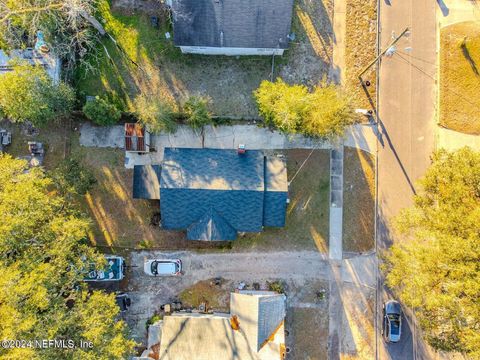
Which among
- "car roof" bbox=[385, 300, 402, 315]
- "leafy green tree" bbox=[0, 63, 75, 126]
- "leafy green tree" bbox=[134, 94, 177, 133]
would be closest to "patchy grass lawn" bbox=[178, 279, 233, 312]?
"car roof" bbox=[385, 300, 402, 315]

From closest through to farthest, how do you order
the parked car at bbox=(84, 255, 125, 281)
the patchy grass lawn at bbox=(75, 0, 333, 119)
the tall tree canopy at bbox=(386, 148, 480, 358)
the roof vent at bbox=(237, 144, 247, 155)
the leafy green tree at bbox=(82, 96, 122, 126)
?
the tall tree canopy at bbox=(386, 148, 480, 358)
the roof vent at bbox=(237, 144, 247, 155)
the leafy green tree at bbox=(82, 96, 122, 126)
the parked car at bbox=(84, 255, 125, 281)
the patchy grass lawn at bbox=(75, 0, 333, 119)

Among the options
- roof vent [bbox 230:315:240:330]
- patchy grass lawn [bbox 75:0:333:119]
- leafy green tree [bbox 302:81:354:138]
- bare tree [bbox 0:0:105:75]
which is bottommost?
roof vent [bbox 230:315:240:330]

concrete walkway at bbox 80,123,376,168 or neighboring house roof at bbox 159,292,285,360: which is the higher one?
concrete walkway at bbox 80,123,376,168

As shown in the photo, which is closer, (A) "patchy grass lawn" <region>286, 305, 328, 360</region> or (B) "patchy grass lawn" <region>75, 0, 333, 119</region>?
(A) "patchy grass lawn" <region>286, 305, 328, 360</region>

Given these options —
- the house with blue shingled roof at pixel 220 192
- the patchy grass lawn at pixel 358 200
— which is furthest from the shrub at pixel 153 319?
the patchy grass lawn at pixel 358 200

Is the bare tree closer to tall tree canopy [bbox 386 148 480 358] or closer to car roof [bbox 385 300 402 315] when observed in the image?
tall tree canopy [bbox 386 148 480 358]

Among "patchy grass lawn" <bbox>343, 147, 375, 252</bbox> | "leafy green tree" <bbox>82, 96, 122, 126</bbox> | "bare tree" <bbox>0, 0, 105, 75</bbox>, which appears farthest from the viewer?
"patchy grass lawn" <bbox>343, 147, 375, 252</bbox>

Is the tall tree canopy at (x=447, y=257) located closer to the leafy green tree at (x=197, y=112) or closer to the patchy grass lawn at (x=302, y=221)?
the patchy grass lawn at (x=302, y=221)

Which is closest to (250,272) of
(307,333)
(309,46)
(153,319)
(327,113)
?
(307,333)

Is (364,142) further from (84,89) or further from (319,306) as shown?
(84,89)
